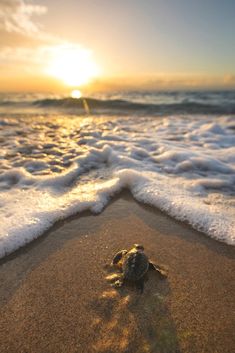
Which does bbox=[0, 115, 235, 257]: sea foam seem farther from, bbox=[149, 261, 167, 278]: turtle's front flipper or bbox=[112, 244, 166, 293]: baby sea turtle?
bbox=[112, 244, 166, 293]: baby sea turtle

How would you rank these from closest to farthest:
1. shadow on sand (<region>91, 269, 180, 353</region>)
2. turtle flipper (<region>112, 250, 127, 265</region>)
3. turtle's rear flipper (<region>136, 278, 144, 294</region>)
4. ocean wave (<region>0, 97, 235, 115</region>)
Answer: shadow on sand (<region>91, 269, 180, 353</region>)
turtle's rear flipper (<region>136, 278, 144, 294</region>)
turtle flipper (<region>112, 250, 127, 265</region>)
ocean wave (<region>0, 97, 235, 115</region>)

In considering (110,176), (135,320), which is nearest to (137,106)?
(110,176)

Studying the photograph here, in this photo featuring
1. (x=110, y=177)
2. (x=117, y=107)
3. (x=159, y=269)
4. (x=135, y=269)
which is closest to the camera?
(x=135, y=269)

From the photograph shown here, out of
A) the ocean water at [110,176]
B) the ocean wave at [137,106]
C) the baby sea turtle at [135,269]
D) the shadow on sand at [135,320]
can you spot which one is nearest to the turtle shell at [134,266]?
the baby sea turtle at [135,269]

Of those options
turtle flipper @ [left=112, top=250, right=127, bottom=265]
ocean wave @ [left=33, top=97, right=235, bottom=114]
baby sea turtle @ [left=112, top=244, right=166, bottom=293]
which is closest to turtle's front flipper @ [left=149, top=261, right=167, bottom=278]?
baby sea turtle @ [left=112, top=244, right=166, bottom=293]

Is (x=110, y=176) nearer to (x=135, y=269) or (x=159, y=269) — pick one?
(x=159, y=269)

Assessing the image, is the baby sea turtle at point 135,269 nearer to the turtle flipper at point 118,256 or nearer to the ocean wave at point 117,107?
the turtle flipper at point 118,256

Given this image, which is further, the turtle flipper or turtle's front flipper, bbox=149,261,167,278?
the turtle flipper
